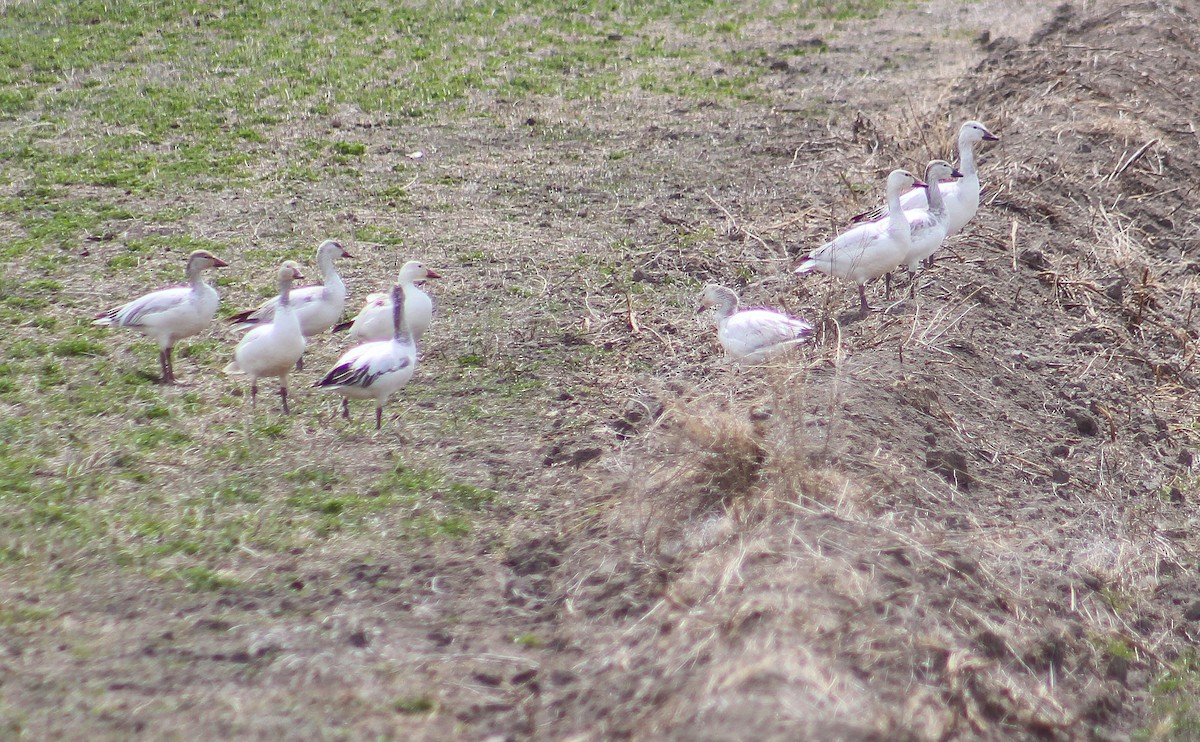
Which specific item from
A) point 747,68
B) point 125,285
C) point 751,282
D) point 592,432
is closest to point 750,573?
point 592,432

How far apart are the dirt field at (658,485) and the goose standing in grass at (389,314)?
0.27 m

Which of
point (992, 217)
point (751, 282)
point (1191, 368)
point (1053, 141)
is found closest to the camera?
point (1191, 368)

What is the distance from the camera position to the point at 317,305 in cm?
735

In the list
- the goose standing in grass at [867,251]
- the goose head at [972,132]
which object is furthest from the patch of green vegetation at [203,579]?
the goose head at [972,132]

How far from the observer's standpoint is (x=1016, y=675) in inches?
181

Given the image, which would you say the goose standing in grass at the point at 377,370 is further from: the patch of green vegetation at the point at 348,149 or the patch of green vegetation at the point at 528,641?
the patch of green vegetation at the point at 348,149

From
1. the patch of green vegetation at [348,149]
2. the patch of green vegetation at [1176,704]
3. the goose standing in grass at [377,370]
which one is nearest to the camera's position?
the patch of green vegetation at [1176,704]

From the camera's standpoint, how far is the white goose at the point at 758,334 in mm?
6637

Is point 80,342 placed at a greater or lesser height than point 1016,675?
greater

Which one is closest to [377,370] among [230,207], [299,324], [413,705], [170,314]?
[299,324]

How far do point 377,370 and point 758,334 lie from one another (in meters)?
2.08

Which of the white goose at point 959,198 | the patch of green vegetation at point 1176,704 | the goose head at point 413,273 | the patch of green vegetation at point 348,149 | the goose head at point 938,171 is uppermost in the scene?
the goose head at point 413,273

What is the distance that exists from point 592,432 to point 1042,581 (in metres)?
2.35

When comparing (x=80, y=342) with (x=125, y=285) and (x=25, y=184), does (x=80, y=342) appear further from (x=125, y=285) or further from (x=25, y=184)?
(x=25, y=184)
